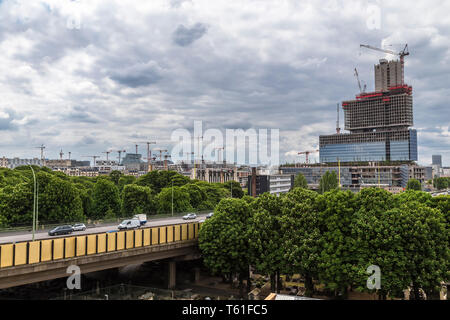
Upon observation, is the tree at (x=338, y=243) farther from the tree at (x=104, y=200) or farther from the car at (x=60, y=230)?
the tree at (x=104, y=200)

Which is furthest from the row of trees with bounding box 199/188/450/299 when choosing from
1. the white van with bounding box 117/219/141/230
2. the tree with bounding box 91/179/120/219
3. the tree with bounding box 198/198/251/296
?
the tree with bounding box 91/179/120/219

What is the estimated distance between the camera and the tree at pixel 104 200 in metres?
60.1

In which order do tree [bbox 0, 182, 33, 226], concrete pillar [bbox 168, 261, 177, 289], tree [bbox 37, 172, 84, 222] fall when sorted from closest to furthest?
concrete pillar [bbox 168, 261, 177, 289]
tree [bbox 0, 182, 33, 226]
tree [bbox 37, 172, 84, 222]

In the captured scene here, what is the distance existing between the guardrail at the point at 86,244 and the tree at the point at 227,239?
330 cm

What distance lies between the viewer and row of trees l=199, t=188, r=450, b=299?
92.7 ft

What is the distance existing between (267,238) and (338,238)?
764 cm

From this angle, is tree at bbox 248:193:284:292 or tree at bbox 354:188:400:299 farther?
tree at bbox 248:193:284:292

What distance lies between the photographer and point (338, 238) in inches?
1205

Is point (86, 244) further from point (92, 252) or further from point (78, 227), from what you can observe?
point (78, 227)

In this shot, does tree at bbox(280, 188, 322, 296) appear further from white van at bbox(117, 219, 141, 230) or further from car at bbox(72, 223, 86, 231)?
car at bbox(72, 223, 86, 231)

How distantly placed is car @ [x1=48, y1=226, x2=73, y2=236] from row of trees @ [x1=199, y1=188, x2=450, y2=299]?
14.9 meters

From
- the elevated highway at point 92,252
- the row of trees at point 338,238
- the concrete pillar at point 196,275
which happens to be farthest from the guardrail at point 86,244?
the concrete pillar at point 196,275
